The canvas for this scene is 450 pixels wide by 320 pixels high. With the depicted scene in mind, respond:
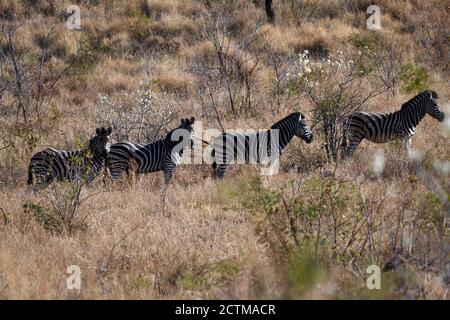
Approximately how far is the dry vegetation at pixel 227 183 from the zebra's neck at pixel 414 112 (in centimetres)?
43

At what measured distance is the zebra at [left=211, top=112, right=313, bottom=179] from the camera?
9688 millimetres

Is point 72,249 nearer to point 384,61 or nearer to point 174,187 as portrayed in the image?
point 174,187

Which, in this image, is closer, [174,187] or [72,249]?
[72,249]

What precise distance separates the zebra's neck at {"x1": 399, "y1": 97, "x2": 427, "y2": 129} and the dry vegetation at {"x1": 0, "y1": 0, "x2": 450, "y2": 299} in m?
0.43

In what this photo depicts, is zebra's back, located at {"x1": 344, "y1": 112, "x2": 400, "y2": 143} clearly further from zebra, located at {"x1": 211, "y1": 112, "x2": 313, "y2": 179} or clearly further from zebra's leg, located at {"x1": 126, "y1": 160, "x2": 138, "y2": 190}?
zebra's leg, located at {"x1": 126, "y1": 160, "x2": 138, "y2": 190}

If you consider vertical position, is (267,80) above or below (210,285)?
above

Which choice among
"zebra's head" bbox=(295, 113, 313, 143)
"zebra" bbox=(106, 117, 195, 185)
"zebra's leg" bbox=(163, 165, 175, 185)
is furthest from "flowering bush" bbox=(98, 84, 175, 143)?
"zebra's head" bbox=(295, 113, 313, 143)

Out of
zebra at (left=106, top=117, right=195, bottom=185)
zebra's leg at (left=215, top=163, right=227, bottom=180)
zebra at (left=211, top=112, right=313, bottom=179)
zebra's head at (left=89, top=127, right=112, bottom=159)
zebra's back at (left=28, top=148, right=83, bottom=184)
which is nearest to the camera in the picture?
zebra's back at (left=28, top=148, right=83, bottom=184)
